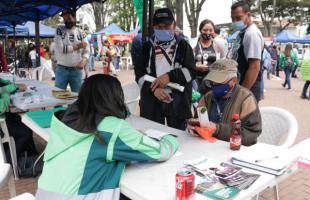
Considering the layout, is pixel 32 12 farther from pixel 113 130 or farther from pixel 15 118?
pixel 113 130

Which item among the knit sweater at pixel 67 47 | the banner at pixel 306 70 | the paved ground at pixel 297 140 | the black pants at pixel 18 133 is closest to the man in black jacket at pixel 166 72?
the paved ground at pixel 297 140

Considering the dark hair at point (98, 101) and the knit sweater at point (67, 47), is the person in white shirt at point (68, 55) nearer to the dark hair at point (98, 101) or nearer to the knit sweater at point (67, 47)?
the knit sweater at point (67, 47)

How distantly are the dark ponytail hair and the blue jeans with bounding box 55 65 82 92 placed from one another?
11.2ft

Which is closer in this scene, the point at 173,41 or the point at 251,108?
the point at 251,108

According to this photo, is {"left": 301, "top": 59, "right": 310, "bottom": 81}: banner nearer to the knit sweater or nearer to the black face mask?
the knit sweater

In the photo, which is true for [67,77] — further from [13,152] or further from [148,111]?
[148,111]

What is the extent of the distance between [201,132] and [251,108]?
37 centimetres

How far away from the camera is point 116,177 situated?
61.4 inches

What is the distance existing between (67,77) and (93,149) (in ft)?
12.2

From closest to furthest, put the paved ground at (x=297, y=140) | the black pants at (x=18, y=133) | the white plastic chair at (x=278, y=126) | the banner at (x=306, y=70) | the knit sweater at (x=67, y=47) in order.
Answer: the white plastic chair at (x=278, y=126) → the paved ground at (x=297, y=140) → the black pants at (x=18, y=133) → the knit sweater at (x=67, y=47) → the banner at (x=306, y=70)

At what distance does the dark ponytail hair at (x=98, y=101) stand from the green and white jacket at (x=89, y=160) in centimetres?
5

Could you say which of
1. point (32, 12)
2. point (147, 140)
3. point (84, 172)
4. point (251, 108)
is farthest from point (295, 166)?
point (32, 12)

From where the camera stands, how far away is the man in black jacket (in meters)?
2.81

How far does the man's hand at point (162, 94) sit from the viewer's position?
278cm
